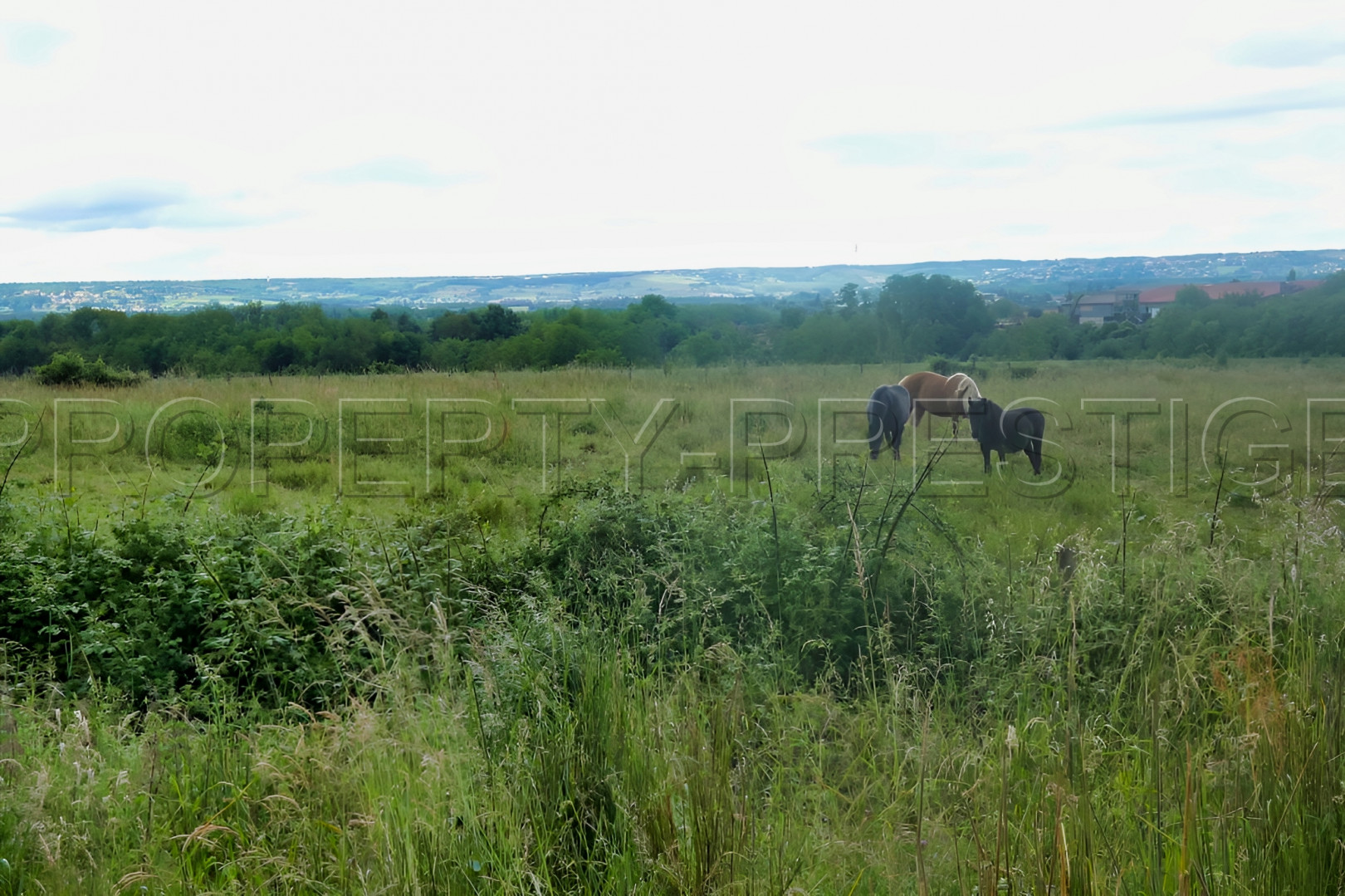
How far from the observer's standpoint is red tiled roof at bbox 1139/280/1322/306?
1705cm

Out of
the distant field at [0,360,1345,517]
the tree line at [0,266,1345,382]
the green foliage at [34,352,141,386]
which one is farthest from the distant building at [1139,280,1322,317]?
the green foliage at [34,352,141,386]

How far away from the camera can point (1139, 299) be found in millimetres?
18516

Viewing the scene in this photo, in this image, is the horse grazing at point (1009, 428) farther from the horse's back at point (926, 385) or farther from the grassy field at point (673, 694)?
the grassy field at point (673, 694)

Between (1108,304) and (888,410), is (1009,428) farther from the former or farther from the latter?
(1108,304)

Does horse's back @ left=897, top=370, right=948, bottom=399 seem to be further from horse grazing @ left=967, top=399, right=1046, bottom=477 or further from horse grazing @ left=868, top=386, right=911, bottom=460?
horse grazing @ left=967, top=399, right=1046, bottom=477

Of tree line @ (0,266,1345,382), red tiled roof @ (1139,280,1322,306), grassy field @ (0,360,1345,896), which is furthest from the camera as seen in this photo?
tree line @ (0,266,1345,382)

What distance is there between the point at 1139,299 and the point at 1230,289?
185cm

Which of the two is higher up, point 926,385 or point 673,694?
point 926,385

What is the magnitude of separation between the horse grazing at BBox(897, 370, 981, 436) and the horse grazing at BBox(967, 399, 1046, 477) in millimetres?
531

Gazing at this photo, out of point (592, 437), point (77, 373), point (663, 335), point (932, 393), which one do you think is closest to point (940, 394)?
point (932, 393)

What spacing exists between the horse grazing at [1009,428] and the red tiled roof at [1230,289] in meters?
8.91

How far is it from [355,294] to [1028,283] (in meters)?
15.6

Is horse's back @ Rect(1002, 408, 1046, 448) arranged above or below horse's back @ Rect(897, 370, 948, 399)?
below

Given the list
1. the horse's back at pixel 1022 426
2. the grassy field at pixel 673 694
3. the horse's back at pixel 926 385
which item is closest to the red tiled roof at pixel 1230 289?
the horse's back at pixel 926 385
